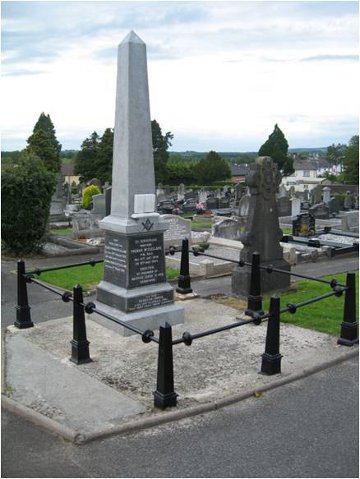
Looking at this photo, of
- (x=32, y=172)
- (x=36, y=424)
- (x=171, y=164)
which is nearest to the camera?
(x=36, y=424)

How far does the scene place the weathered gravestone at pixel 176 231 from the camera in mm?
17469

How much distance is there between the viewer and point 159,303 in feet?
27.8

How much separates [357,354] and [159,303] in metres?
3.10

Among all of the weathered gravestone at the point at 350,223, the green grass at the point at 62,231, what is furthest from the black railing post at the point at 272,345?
the green grass at the point at 62,231

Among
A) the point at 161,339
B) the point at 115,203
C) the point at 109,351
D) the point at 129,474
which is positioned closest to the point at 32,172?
the point at 115,203

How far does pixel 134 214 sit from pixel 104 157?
4862cm

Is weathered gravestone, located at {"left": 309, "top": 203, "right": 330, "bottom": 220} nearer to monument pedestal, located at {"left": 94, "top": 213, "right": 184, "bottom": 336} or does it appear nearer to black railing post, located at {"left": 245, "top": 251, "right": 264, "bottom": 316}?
black railing post, located at {"left": 245, "top": 251, "right": 264, "bottom": 316}

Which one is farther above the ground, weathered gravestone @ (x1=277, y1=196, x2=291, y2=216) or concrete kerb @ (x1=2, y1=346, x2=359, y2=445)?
weathered gravestone @ (x1=277, y1=196, x2=291, y2=216)

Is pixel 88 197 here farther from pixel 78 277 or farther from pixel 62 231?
pixel 78 277

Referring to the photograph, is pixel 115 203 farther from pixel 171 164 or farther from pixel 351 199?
pixel 171 164

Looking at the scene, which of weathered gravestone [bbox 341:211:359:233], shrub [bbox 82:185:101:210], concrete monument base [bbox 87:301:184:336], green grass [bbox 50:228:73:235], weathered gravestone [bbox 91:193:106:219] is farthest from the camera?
shrub [bbox 82:185:101:210]

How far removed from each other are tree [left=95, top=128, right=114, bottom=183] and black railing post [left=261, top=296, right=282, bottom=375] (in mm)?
49408

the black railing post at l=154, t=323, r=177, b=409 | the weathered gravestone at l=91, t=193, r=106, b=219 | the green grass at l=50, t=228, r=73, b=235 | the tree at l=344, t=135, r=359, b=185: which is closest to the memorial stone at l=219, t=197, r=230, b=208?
the green grass at l=50, t=228, r=73, b=235

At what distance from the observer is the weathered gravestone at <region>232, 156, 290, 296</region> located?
10.6 meters
